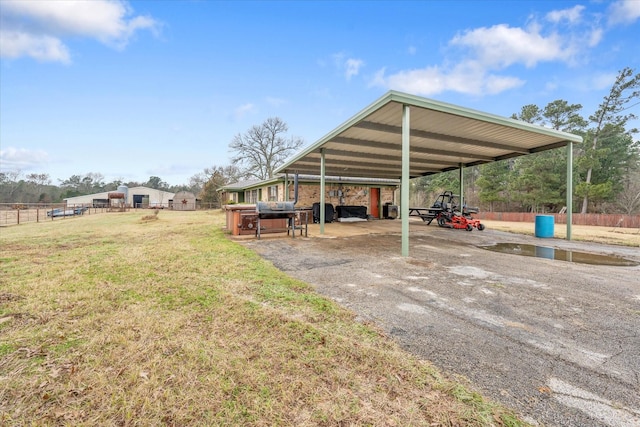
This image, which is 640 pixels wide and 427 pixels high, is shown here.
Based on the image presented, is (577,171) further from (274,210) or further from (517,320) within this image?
(517,320)

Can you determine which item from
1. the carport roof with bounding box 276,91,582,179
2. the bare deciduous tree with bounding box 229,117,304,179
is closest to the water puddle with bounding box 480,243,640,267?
the carport roof with bounding box 276,91,582,179

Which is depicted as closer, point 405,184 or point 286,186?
point 405,184

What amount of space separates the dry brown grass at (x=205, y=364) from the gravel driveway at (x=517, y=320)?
1.09 ft

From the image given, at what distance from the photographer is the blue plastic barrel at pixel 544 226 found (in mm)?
9477

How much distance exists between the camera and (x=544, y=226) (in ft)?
31.3

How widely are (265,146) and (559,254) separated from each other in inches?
1347

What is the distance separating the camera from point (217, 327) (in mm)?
2574

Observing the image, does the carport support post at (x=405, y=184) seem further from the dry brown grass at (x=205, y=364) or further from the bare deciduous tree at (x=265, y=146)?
the bare deciduous tree at (x=265, y=146)

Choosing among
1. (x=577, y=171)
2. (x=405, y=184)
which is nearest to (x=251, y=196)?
(x=405, y=184)

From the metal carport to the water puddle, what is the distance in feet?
9.09

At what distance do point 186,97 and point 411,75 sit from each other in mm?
17527

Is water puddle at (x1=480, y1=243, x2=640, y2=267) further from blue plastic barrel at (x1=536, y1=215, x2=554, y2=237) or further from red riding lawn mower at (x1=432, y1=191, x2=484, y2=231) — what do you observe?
red riding lawn mower at (x1=432, y1=191, x2=484, y2=231)

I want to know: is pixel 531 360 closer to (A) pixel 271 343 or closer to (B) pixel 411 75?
(A) pixel 271 343

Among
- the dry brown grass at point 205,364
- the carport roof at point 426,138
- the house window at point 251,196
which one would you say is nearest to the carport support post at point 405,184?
the carport roof at point 426,138
